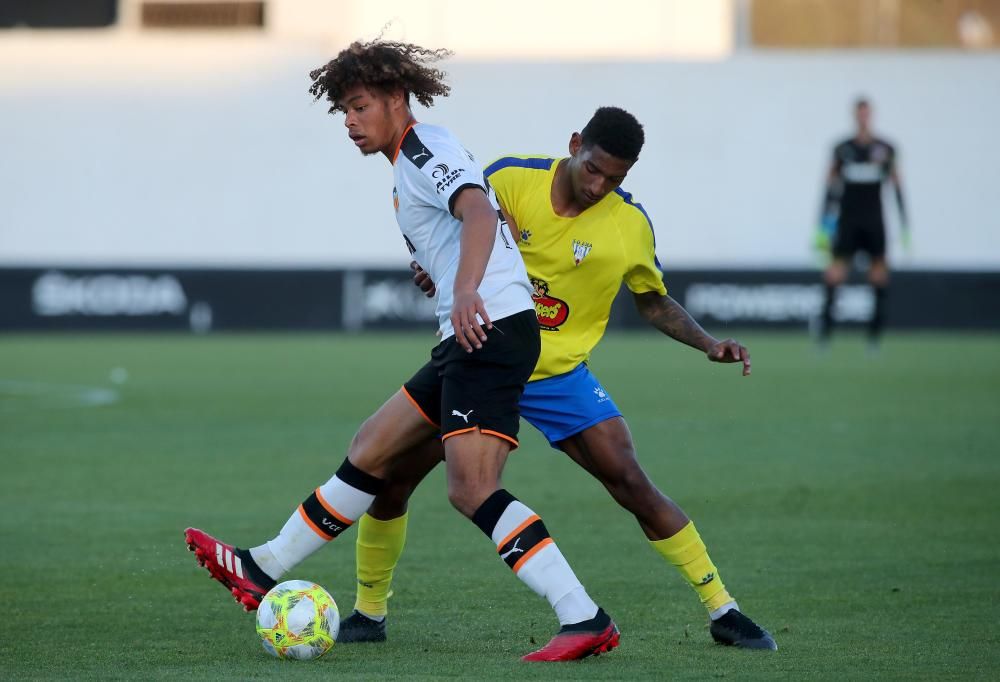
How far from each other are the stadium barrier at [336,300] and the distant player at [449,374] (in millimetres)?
18610

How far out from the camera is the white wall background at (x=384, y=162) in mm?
27625

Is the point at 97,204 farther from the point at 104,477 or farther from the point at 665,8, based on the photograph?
the point at 104,477

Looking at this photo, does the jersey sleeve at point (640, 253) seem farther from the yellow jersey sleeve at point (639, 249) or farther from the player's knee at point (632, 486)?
the player's knee at point (632, 486)

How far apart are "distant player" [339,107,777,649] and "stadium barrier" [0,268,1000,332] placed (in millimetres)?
18246

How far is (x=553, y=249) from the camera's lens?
5535mm

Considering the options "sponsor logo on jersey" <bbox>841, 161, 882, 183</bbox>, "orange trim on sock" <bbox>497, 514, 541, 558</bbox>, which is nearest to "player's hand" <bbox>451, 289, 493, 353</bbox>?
"orange trim on sock" <bbox>497, 514, 541, 558</bbox>

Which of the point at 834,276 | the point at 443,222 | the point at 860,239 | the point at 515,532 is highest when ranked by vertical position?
the point at 443,222

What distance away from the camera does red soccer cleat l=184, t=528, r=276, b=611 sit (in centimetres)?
513

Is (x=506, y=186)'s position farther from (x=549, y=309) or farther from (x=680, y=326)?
(x=680, y=326)

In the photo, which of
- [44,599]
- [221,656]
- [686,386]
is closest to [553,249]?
[221,656]

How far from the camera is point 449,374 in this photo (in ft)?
16.4

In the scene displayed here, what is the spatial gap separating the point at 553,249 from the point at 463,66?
22.8 metres

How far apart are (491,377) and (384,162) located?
76.3ft

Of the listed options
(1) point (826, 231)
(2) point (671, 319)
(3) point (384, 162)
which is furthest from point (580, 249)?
(3) point (384, 162)
